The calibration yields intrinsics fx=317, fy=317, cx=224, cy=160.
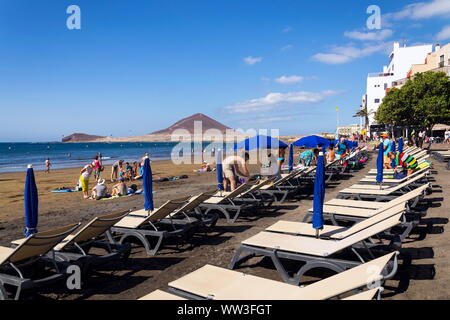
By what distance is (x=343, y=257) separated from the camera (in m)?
5.05

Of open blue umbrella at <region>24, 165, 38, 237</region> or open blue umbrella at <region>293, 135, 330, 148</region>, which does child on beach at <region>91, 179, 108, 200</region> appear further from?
open blue umbrella at <region>293, 135, 330, 148</region>

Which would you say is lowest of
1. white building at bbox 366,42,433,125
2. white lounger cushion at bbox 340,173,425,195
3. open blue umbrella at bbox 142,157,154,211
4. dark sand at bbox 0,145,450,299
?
dark sand at bbox 0,145,450,299

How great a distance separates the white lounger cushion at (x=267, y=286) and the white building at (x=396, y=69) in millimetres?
70207

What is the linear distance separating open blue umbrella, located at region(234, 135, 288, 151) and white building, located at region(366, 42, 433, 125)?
6070 cm

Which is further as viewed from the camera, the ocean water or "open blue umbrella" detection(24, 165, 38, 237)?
the ocean water

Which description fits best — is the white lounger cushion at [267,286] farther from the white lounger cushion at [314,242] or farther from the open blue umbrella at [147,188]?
the open blue umbrella at [147,188]

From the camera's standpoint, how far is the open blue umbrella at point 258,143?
12435 mm

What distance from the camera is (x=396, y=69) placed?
66188 mm

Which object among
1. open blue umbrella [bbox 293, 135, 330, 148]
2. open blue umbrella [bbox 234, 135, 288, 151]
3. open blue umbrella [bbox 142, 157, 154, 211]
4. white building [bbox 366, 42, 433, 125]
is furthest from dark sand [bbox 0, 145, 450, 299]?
white building [bbox 366, 42, 433, 125]

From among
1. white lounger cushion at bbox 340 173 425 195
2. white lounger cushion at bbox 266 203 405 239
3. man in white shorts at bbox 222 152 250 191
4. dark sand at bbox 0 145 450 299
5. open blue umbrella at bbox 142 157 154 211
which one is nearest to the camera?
dark sand at bbox 0 145 450 299

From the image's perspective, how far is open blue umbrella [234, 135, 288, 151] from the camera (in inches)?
490

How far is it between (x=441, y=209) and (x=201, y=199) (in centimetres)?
595

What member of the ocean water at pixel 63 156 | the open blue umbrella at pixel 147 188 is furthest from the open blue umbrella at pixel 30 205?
the ocean water at pixel 63 156
